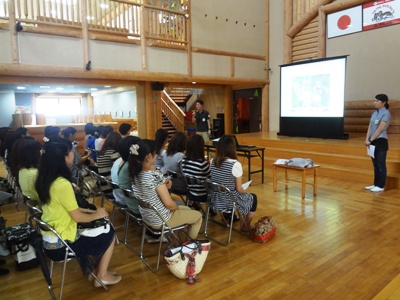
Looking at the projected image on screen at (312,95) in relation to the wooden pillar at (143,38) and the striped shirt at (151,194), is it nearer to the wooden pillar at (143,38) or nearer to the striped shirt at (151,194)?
the wooden pillar at (143,38)

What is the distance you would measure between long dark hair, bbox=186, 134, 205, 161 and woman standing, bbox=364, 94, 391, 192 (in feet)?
9.78

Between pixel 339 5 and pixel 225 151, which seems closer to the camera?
pixel 225 151

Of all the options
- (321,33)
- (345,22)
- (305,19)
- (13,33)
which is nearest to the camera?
(13,33)

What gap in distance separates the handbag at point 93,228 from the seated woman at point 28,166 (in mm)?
939

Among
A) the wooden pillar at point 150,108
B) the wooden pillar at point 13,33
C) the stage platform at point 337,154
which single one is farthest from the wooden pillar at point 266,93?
the wooden pillar at point 13,33

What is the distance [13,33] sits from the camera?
5.87 metres

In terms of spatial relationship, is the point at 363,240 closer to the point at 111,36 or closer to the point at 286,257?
the point at 286,257

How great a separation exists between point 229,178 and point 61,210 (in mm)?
1627

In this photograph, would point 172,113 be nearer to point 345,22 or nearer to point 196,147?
point 345,22

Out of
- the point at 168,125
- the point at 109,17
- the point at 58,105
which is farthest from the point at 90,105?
the point at 109,17

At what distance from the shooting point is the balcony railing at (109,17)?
20.3 ft

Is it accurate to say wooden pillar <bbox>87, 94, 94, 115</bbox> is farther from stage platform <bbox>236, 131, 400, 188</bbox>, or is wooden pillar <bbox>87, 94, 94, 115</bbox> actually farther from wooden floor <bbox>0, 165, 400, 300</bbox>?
wooden floor <bbox>0, 165, 400, 300</bbox>

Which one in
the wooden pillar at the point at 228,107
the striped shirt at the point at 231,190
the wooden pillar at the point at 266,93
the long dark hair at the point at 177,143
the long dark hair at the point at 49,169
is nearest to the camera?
the long dark hair at the point at 49,169

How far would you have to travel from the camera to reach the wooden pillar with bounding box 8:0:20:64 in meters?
5.77
